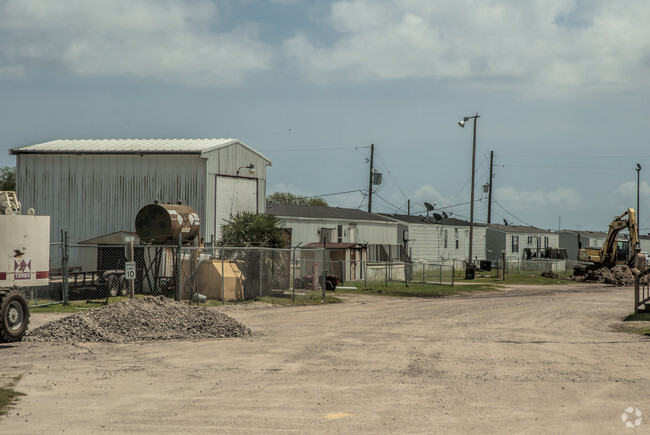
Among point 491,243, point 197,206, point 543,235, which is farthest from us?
point 543,235

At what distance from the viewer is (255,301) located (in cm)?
2916

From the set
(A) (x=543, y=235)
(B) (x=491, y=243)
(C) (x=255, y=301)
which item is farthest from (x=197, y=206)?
(A) (x=543, y=235)

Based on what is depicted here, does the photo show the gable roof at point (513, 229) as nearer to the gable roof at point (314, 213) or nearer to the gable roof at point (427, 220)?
the gable roof at point (427, 220)

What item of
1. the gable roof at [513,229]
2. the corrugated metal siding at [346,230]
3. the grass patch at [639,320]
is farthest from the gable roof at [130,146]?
the gable roof at [513,229]

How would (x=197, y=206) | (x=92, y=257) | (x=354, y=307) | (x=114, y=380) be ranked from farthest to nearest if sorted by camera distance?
(x=197, y=206)
(x=92, y=257)
(x=354, y=307)
(x=114, y=380)

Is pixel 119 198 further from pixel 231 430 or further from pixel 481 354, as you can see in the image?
pixel 231 430

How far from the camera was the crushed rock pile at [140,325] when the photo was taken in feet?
57.5

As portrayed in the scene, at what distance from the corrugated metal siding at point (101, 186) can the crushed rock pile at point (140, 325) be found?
1910cm

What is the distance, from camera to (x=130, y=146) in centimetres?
4072

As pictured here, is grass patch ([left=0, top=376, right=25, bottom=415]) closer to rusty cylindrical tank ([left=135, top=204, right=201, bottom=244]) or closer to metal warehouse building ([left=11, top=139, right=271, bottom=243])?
rusty cylindrical tank ([left=135, top=204, right=201, bottom=244])

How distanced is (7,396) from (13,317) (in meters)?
6.07

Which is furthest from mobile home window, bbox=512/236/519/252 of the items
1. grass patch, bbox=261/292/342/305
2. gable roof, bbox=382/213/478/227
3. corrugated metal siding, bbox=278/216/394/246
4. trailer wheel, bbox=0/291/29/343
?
trailer wheel, bbox=0/291/29/343

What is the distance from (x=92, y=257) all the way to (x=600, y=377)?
2571 cm

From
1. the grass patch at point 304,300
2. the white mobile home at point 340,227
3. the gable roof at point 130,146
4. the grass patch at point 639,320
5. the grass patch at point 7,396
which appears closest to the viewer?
the grass patch at point 7,396
